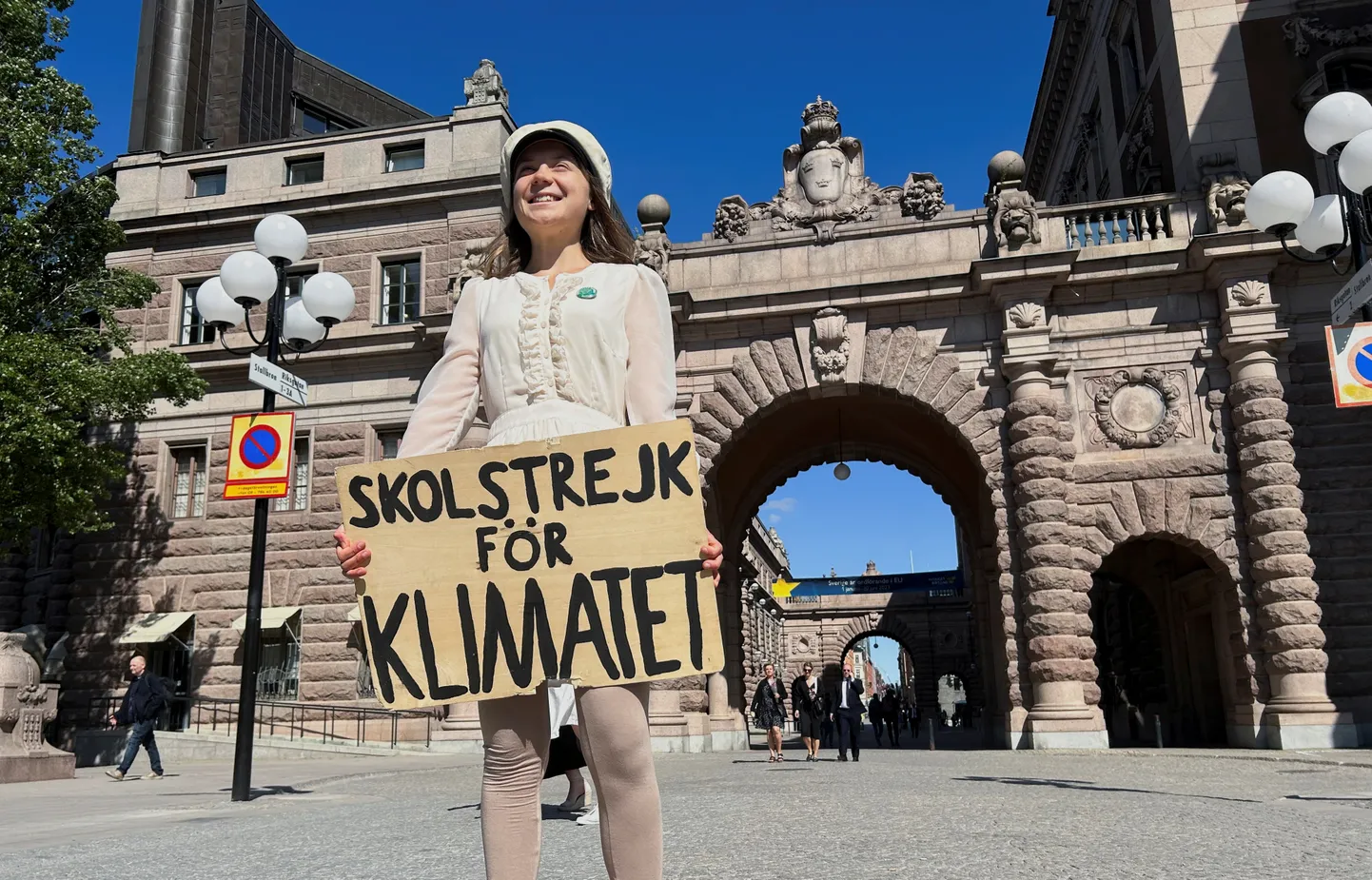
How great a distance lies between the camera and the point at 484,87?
24.0 meters

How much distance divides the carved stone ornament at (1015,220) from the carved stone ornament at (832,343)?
309cm

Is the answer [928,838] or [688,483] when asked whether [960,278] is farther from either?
[688,483]

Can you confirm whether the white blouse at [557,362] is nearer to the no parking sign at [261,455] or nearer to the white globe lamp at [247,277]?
the no parking sign at [261,455]

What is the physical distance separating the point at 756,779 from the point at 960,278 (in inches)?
415

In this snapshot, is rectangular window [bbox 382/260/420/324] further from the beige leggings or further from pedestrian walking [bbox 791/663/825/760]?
the beige leggings

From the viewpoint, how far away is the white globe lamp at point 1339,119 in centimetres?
956

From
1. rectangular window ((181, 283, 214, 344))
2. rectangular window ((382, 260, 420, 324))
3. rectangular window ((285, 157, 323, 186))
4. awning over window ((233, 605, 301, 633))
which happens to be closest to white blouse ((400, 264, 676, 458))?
awning over window ((233, 605, 301, 633))

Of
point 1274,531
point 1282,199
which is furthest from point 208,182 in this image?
point 1274,531

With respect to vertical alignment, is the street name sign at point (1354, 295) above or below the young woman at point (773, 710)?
above

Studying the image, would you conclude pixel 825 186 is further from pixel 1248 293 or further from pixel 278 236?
A: pixel 278 236

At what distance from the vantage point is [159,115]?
28.8m

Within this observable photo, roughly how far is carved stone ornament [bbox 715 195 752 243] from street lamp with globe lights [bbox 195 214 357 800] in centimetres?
1019

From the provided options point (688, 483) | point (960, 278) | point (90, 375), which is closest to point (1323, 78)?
point (960, 278)

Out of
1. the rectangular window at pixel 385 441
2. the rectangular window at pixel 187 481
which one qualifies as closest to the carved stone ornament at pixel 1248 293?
the rectangular window at pixel 385 441
